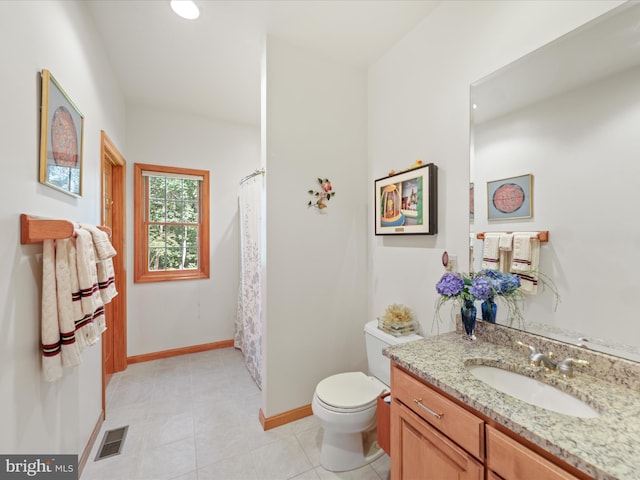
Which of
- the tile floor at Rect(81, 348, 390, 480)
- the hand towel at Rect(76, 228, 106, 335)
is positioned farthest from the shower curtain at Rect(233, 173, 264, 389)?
the hand towel at Rect(76, 228, 106, 335)

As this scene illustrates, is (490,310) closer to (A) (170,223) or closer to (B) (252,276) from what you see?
(B) (252,276)

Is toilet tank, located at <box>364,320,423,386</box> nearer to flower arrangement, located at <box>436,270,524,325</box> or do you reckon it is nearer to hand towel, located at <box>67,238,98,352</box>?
flower arrangement, located at <box>436,270,524,325</box>

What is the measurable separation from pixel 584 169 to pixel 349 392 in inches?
63.0

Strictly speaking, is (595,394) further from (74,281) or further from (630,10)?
(74,281)

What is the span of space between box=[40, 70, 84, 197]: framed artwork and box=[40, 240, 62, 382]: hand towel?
1.13ft

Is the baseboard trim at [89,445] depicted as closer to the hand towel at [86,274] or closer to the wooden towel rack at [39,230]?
the hand towel at [86,274]

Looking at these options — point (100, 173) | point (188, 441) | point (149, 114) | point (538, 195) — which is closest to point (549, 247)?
point (538, 195)

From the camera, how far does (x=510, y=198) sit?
1303mm

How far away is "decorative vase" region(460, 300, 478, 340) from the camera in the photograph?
1370 millimetres

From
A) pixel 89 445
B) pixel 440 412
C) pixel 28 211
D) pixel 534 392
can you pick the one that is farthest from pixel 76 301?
pixel 534 392

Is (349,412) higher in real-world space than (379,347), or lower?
lower

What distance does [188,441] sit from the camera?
5.94 feet

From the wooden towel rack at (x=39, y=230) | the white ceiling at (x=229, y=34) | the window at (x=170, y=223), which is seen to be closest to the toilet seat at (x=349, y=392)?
the wooden towel rack at (x=39, y=230)

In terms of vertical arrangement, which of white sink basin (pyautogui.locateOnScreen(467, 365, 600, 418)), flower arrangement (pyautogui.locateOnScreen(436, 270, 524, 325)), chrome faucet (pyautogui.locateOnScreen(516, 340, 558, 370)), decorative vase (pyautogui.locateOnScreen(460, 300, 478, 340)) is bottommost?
white sink basin (pyautogui.locateOnScreen(467, 365, 600, 418))
